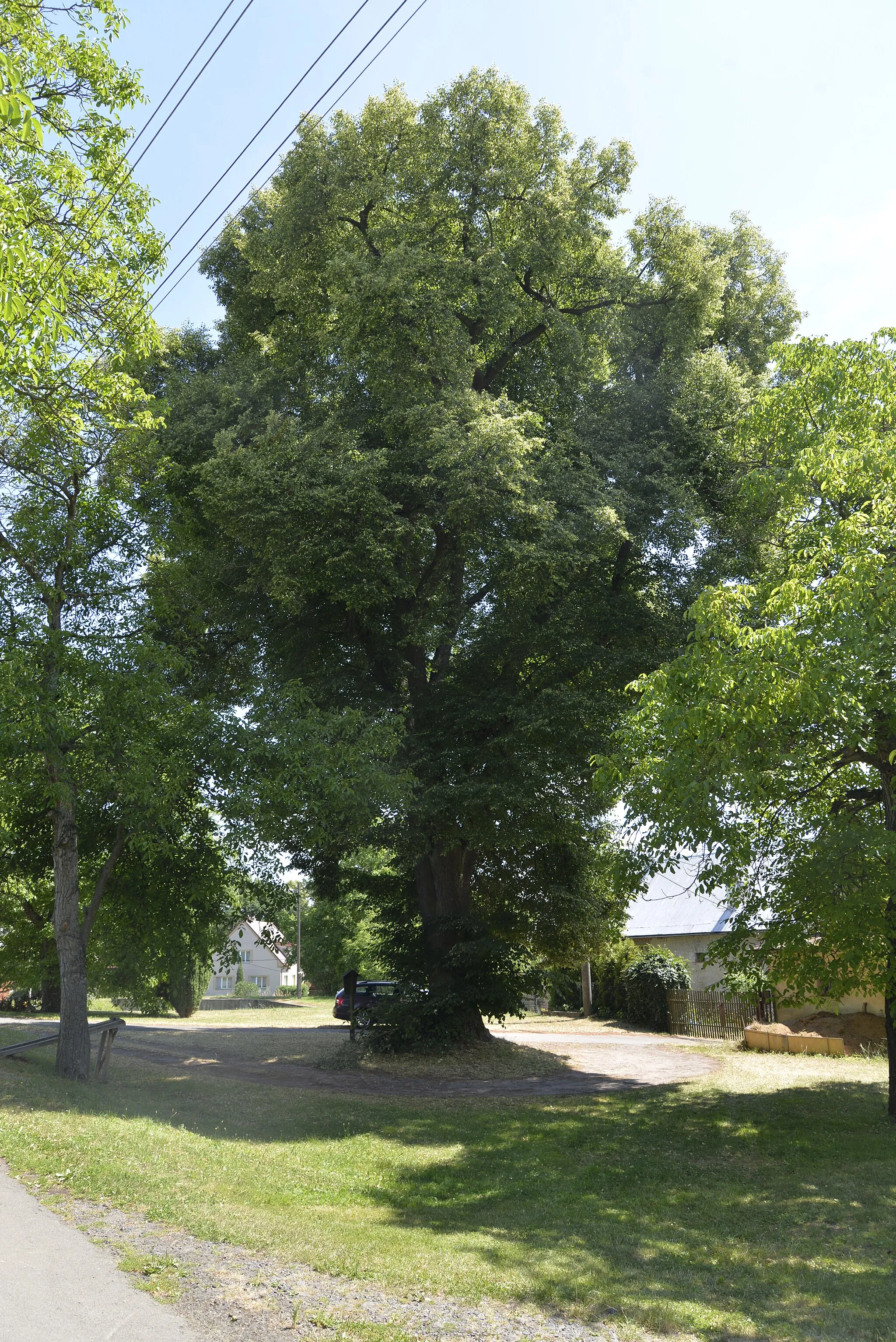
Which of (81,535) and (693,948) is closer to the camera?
(81,535)

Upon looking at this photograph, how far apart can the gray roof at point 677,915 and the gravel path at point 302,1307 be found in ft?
81.7

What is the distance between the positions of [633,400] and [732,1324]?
1546 cm

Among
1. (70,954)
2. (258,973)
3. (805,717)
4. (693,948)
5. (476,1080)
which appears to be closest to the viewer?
(805,717)

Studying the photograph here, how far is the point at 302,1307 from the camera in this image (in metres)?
5.60

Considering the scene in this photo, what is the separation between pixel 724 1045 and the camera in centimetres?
2456

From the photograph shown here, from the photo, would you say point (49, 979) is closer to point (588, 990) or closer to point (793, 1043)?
point (588, 990)

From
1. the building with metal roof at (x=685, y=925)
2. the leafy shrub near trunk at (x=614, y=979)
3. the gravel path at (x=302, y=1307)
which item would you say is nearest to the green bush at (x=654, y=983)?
the leafy shrub near trunk at (x=614, y=979)

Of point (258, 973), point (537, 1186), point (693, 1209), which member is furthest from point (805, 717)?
point (258, 973)

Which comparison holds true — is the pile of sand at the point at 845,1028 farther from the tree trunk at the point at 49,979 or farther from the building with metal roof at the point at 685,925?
the tree trunk at the point at 49,979

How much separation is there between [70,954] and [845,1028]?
1712 centimetres

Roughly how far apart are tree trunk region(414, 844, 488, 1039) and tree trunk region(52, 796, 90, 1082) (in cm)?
773

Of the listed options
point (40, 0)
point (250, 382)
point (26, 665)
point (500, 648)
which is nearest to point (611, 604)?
point (500, 648)

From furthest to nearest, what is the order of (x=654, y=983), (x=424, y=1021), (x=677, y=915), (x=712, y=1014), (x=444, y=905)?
(x=677, y=915), (x=654, y=983), (x=712, y=1014), (x=444, y=905), (x=424, y=1021)

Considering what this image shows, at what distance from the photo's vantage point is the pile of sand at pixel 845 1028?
21812 millimetres
